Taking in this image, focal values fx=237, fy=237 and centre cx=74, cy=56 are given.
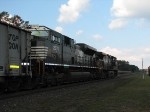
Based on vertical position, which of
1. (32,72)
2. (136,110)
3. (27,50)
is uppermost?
(27,50)

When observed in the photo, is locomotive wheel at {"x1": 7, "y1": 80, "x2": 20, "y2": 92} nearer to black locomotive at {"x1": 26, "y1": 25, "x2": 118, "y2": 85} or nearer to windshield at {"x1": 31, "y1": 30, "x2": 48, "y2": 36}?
black locomotive at {"x1": 26, "y1": 25, "x2": 118, "y2": 85}

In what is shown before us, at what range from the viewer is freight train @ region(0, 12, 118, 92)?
1224 cm

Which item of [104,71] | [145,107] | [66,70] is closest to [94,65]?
[104,71]

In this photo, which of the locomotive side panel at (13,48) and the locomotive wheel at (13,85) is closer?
the locomotive side panel at (13,48)

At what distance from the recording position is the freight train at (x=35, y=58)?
40.2ft

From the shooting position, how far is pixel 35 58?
15641mm

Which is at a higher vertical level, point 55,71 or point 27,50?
point 27,50

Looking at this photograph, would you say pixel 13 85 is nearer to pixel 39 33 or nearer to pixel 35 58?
pixel 35 58

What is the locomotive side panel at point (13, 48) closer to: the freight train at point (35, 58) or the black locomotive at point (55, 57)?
the freight train at point (35, 58)

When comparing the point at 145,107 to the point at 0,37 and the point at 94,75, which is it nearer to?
the point at 0,37

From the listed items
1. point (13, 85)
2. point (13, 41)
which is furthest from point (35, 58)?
Answer: point (13, 41)

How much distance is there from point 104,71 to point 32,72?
22.6 meters

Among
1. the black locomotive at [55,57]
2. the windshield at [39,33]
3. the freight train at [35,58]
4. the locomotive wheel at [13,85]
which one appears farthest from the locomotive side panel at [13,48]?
the windshield at [39,33]

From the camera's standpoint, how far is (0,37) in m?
11.7
